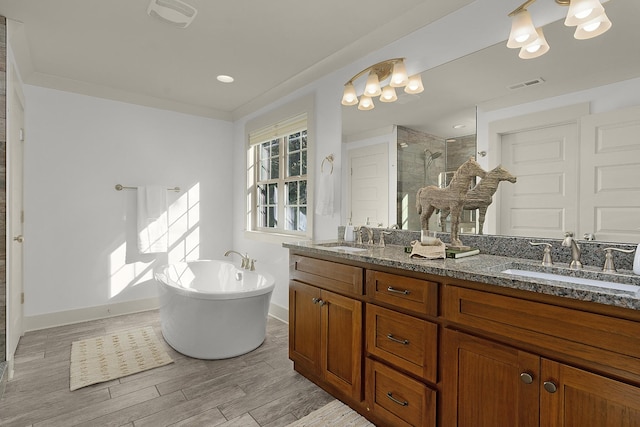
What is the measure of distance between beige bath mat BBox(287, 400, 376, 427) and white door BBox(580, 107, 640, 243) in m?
1.52

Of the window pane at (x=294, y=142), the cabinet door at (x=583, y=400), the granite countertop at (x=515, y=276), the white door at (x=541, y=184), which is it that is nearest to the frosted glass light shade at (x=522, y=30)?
the white door at (x=541, y=184)

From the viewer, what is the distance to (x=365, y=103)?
8.54 ft

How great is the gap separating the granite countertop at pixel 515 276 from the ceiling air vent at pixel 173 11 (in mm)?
1767

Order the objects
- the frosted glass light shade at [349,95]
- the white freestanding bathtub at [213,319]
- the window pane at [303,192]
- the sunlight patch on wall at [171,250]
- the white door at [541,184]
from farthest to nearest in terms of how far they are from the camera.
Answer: the sunlight patch on wall at [171,250], the window pane at [303,192], the frosted glass light shade at [349,95], the white freestanding bathtub at [213,319], the white door at [541,184]

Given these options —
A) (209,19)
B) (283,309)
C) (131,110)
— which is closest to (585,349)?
(209,19)

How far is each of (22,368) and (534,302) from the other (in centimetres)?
331

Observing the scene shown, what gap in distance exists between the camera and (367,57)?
262 cm

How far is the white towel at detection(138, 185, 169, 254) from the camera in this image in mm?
3748

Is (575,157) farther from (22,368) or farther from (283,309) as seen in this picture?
(22,368)

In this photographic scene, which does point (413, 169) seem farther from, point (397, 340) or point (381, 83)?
point (397, 340)

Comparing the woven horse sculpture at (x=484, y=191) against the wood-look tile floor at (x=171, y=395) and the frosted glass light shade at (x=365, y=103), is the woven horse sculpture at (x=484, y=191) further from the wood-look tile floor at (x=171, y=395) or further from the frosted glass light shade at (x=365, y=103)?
the wood-look tile floor at (x=171, y=395)

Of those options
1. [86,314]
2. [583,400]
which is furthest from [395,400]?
[86,314]

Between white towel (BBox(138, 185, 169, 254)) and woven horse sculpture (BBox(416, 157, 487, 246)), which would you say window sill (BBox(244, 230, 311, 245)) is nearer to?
white towel (BBox(138, 185, 169, 254))

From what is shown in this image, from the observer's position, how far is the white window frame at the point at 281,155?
3229 mm
